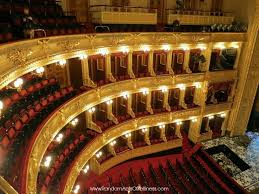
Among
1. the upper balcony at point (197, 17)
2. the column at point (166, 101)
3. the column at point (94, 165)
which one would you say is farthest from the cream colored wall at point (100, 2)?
the column at point (94, 165)

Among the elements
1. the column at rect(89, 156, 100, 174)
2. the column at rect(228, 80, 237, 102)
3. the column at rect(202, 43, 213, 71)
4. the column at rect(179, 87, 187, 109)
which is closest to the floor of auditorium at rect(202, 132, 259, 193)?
the column at rect(228, 80, 237, 102)

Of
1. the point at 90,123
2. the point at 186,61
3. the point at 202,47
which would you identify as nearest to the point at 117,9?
the point at 186,61

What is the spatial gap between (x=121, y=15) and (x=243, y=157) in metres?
11.1

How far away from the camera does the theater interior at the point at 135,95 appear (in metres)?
8.17

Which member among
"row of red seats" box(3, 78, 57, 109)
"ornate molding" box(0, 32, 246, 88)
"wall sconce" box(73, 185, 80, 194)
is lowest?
"wall sconce" box(73, 185, 80, 194)

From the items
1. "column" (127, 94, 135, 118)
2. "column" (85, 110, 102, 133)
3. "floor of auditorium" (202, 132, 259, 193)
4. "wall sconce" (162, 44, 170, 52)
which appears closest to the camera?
"column" (85, 110, 102, 133)

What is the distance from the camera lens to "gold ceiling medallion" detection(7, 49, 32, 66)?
616 centimetres

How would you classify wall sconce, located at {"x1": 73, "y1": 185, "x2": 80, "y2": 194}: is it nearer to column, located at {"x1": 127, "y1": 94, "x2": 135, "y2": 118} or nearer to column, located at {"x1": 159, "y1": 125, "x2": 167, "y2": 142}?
column, located at {"x1": 127, "y1": 94, "x2": 135, "y2": 118}

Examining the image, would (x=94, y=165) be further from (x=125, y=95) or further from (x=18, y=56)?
(x=18, y=56)

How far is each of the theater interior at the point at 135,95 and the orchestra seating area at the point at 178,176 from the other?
0.21 feet

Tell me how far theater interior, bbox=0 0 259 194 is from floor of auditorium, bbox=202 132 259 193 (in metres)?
0.07

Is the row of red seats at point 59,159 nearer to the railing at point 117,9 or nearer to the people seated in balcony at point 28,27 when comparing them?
the people seated in balcony at point 28,27

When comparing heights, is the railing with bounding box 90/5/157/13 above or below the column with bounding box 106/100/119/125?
above

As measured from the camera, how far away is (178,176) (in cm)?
1284
